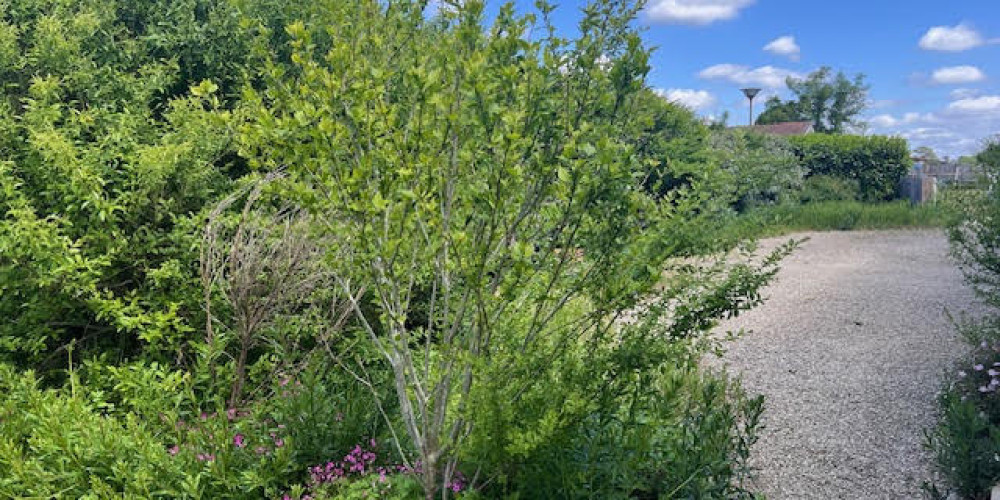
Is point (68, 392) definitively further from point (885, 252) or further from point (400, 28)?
point (885, 252)

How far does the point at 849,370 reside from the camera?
529 centimetres

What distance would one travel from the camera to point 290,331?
3.66 meters

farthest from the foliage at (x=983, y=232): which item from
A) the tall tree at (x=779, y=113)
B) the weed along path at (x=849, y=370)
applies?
the tall tree at (x=779, y=113)

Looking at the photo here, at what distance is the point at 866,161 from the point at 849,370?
555 inches

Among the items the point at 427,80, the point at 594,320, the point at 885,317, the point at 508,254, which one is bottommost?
the point at 885,317

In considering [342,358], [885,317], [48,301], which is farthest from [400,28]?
[885,317]

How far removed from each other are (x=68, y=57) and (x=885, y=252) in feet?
36.3

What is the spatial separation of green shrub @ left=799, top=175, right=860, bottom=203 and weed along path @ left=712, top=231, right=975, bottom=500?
6615 mm

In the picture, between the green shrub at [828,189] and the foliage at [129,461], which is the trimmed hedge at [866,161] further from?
the foliage at [129,461]

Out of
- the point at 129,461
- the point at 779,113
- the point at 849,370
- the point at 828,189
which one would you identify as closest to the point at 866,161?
the point at 828,189

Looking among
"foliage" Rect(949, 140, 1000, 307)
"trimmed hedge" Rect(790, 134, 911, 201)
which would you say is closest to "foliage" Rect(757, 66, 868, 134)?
"trimmed hedge" Rect(790, 134, 911, 201)

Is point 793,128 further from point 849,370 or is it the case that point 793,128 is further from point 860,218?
point 849,370

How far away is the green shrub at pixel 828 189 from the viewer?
16147mm

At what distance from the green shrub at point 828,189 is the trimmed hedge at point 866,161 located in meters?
0.30
